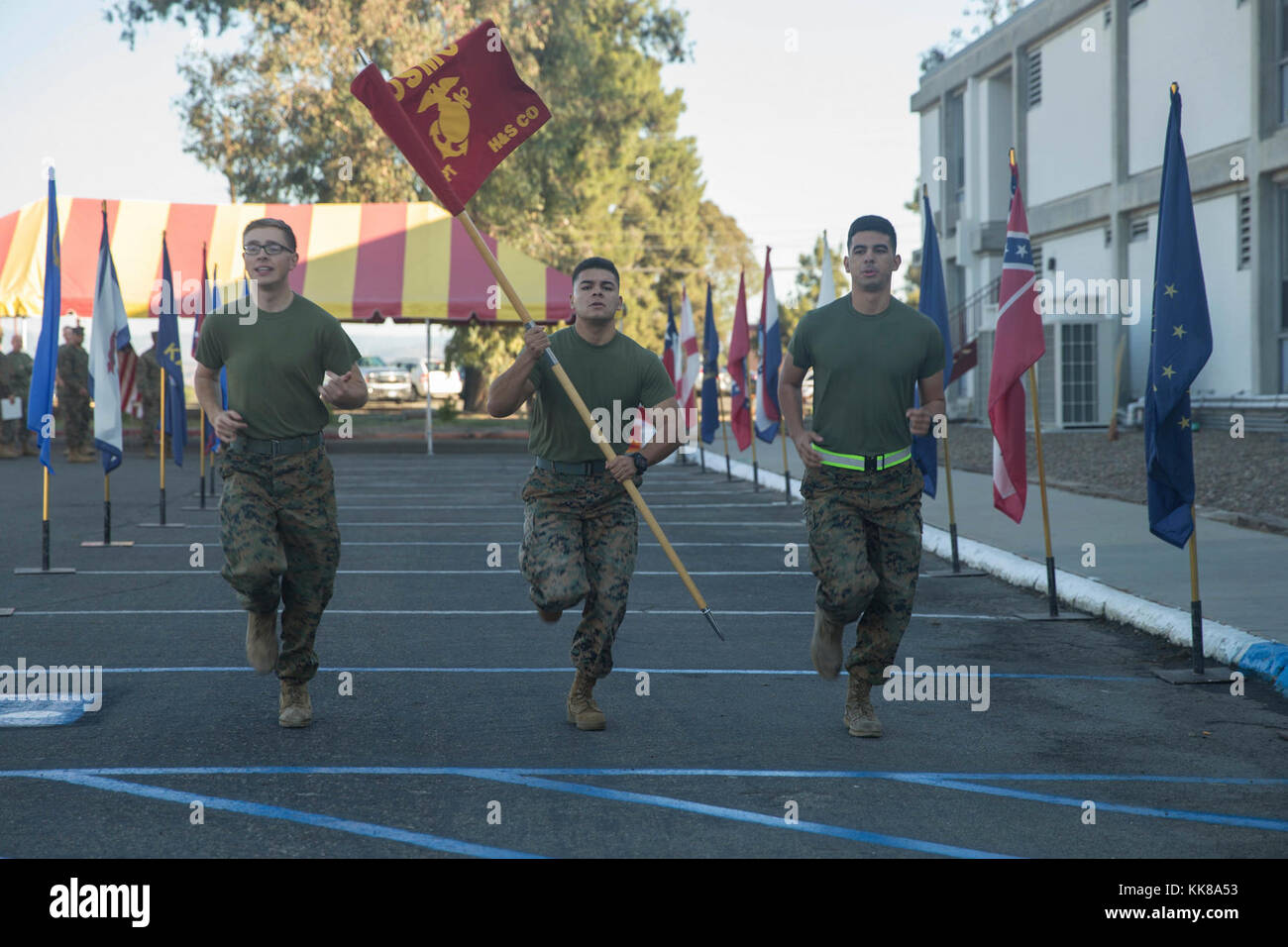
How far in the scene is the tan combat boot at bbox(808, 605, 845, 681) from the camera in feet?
20.9

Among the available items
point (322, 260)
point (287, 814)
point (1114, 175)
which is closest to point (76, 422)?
point (322, 260)

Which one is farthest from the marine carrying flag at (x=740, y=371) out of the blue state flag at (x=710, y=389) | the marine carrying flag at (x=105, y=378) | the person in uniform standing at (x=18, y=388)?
the person in uniform standing at (x=18, y=388)

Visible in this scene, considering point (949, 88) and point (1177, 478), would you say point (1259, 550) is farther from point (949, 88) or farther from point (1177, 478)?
point (949, 88)

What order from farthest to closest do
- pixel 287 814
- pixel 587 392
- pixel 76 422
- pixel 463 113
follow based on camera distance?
pixel 76 422 < pixel 463 113 < pixel 587 392 < pixel 287 814

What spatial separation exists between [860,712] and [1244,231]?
59.5 feet

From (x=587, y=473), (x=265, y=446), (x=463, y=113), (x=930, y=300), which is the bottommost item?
(x=587, y=473)

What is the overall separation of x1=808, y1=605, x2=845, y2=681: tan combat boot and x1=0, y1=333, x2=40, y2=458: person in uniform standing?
2222 centimetres

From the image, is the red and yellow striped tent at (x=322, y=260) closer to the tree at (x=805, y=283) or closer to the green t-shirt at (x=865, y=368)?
the green t-shirt at (x=865, y=368)

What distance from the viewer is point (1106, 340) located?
84.6ft

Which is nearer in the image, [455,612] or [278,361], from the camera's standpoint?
[278,361]

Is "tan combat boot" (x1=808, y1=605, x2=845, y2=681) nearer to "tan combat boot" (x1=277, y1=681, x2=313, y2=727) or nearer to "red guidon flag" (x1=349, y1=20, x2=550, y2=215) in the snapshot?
"tan combat boot" (x1=277, y1=681, x2=313, y2=727)

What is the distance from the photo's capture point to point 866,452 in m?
6.09

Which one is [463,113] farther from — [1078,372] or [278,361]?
[1078,372]

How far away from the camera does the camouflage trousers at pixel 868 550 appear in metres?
6.08
